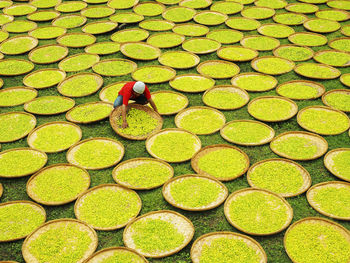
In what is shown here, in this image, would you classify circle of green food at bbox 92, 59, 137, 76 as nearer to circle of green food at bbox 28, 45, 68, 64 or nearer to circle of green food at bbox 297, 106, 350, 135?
circle of green food at bbox 28, 45, 68, 64

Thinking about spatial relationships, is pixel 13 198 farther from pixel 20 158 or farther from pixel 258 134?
pixel 258 134

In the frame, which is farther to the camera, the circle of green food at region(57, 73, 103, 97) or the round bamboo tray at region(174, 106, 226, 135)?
the circle of green food at region(57, 73, 103, 97)

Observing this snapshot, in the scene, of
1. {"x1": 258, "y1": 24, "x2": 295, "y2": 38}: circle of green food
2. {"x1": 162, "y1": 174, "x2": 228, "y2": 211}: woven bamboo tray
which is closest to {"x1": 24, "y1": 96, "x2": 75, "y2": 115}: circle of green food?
{"x1": 162, "y1": 174, "x2": 228, "y2": 211}: woven bamboo tray

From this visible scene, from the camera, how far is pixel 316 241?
3.94 m

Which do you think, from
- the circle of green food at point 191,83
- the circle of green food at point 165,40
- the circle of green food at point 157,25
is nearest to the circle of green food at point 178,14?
the circle of green food at point 157,25

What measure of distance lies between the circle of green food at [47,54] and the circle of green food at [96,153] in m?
2.73

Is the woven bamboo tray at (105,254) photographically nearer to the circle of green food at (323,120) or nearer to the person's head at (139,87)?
the person's head at (139,87)

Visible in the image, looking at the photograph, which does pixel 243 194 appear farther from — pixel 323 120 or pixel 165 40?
pixel 165 40

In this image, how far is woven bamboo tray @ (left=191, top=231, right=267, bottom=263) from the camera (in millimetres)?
3824

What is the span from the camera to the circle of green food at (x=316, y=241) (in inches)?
149

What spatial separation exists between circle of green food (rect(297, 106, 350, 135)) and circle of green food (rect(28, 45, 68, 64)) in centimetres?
470

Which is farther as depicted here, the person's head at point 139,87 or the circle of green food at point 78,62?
the circle of green food at point 78,62

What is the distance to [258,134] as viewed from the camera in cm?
548

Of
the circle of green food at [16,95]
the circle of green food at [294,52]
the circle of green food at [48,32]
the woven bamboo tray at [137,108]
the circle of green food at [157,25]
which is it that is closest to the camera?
the woven bamboo tray at [137,108]
